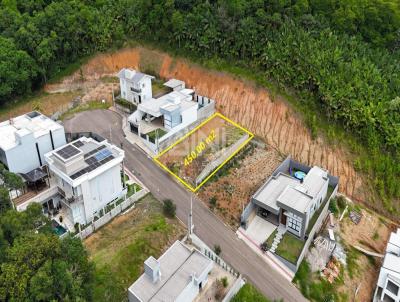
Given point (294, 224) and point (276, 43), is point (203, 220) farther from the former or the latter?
point (276, 43)

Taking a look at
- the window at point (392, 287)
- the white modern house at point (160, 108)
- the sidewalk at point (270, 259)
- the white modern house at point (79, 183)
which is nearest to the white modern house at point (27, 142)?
the white modern house at point (79, 183)

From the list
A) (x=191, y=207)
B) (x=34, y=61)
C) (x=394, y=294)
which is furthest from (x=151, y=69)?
(x=394, y=294)

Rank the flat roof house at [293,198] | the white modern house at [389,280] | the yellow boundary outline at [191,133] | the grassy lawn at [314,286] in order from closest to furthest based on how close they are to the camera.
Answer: the grassy lawn at [314,286] < the white modern house at [389,280] < the flat roof house at [293,198] < the yellow boundary outline at [191,133]

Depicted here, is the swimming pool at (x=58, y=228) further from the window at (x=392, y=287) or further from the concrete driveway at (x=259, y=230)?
the window at (x=392, y=287)

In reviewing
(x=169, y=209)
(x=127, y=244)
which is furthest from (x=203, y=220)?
(x=127, y=244)

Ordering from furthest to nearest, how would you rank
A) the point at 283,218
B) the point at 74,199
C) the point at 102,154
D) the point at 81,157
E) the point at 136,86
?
the point at 136,86
the point at 283,218
the point at 102,154
the point at 81,157
the point at 74,199

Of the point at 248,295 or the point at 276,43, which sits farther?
the point at 276,43

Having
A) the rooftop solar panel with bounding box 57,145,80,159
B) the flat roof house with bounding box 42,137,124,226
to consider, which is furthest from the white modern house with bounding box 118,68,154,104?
the rooftop solar panel with bounding box 57,145,80,159
